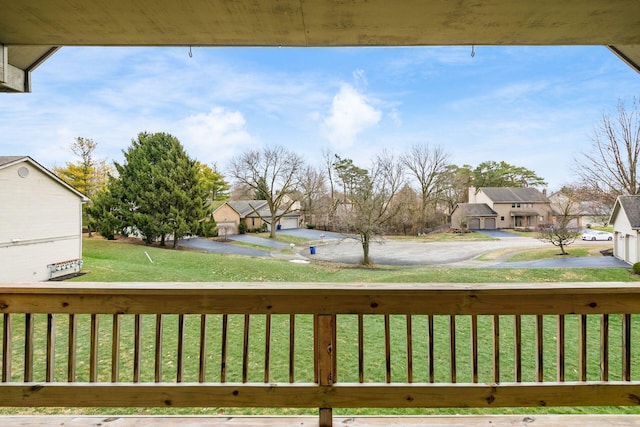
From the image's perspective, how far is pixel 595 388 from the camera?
1.23 metres

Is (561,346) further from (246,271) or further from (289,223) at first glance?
(289,223)

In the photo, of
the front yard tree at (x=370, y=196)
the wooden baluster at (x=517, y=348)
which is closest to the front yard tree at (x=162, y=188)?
the front yard tree at (x=370, y=196)

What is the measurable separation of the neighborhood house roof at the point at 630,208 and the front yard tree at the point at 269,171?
3166mm

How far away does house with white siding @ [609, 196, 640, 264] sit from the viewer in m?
2.56

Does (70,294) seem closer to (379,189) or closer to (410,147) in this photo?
(410,147)

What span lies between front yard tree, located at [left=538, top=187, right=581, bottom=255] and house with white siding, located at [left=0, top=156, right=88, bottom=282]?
4.23 meters

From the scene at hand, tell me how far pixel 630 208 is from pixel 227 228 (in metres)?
4.55

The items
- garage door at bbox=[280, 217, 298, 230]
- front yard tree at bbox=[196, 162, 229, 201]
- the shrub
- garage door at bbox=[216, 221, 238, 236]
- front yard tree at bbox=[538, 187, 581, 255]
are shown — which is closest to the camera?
front yard tree at bbox=[538, 187, 581, 255]

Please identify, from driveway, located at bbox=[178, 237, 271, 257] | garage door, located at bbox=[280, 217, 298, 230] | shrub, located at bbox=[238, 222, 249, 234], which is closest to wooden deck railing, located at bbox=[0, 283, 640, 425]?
driveway, located at bbox=[178, 237, 271, 257]

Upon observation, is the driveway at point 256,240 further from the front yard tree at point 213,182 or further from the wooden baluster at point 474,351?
the wooden baluster at point 474,351

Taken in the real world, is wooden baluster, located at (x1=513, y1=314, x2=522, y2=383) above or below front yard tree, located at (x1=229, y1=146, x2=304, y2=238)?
below

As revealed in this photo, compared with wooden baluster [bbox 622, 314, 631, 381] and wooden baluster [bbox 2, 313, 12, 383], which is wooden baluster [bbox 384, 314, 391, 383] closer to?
wooden baluster [bbox 622, 314, 631, 381]

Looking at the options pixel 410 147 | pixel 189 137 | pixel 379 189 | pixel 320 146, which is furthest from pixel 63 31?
pixel 379 189

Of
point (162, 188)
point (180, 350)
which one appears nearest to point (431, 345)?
point (180, 350)
